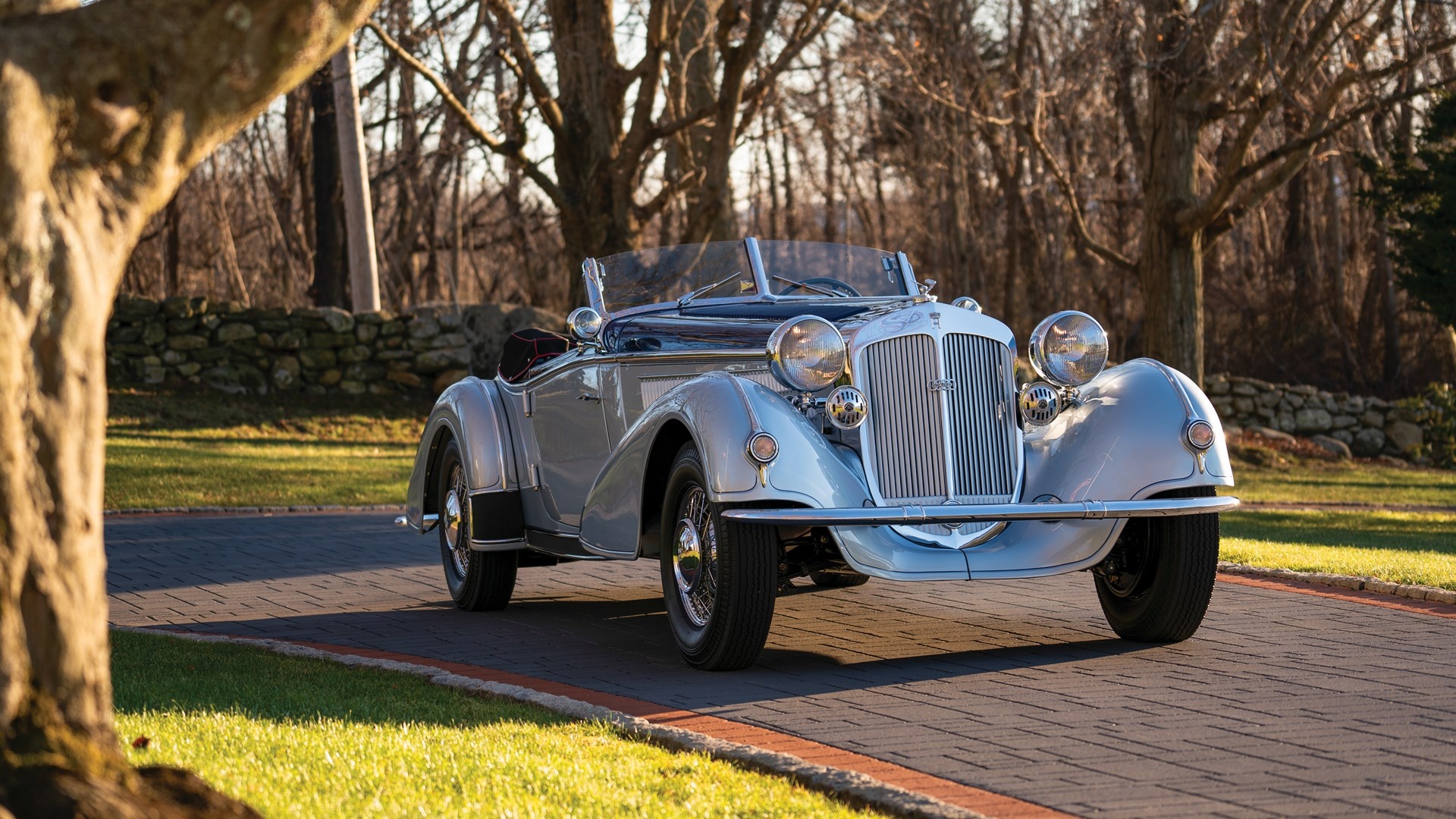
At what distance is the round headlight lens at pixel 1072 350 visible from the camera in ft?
22.0

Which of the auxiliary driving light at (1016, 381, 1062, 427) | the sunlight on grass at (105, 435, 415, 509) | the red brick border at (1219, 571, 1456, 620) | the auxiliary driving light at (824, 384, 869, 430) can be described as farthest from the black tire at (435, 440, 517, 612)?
the sunlight on grass at (105, 435, 415, 509)

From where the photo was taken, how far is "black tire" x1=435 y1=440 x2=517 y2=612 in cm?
827

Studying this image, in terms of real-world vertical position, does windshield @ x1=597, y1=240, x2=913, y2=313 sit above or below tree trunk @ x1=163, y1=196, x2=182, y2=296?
below

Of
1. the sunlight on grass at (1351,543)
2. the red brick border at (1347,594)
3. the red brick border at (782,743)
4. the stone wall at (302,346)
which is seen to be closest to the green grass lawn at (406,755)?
the red brick border at (782,743)

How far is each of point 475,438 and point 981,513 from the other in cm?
324

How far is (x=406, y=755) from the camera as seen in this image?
4.59 m

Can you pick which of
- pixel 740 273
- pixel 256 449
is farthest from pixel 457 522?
pixel 256 449

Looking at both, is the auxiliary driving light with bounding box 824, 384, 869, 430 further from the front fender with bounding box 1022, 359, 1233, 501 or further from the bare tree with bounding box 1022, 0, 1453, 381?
the bare tree with bounding box 1022, 0, 1453, 381

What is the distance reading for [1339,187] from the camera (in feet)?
97.7

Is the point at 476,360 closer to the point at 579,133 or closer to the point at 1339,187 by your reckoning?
the point at 579,133

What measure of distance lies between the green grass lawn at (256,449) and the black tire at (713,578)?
866 centimetres

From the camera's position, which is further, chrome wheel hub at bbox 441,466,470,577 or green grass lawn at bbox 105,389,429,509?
green grass lawn at bbox 105,389,429,509

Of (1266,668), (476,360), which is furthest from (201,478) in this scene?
(1266,668)

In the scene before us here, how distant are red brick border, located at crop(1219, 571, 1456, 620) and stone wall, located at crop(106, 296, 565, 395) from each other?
14634 millimetres
